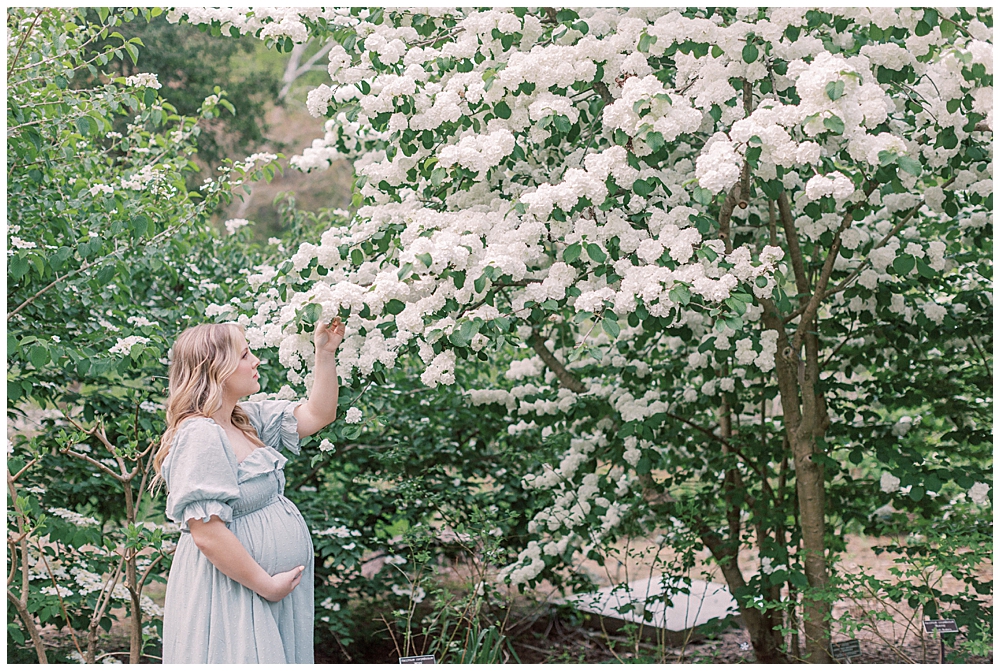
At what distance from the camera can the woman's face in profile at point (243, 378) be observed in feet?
5.68

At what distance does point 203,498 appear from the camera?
1.57m

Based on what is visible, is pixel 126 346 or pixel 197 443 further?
pixel 126 346

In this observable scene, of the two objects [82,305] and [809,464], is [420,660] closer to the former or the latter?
[809,464]

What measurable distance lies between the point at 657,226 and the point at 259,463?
1.28 m

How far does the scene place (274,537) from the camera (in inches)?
67.9

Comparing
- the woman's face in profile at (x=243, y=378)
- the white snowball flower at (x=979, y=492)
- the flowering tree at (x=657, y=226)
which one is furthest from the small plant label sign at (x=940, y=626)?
the woman's face in profile at (x=243, y=378)

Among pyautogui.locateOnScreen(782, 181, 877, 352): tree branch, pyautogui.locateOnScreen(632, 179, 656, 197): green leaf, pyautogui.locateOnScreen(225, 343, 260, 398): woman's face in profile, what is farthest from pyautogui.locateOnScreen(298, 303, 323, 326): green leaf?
pyautogui.locateOnScreen(782, 181, 877, 352): tree branch

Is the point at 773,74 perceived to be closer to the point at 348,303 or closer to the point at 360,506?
the point at 348,303

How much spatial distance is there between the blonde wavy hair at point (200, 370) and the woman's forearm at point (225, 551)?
23 cm

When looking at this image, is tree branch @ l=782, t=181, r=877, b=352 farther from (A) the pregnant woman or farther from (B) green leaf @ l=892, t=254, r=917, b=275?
(A) the pregnant woman

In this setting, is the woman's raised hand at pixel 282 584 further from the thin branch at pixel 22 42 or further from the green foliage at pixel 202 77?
the green foliage at pixel 202 77

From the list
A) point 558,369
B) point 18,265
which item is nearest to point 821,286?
point 558,369

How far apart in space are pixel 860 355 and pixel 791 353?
1.93ft

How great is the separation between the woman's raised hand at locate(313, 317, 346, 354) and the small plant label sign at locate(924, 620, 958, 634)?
202cm
